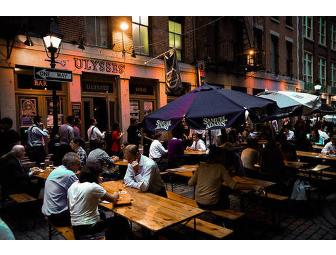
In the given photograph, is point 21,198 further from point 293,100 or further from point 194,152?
point 293,100

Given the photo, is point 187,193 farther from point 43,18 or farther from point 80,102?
point 43,18

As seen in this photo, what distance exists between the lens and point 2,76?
31.2 ft

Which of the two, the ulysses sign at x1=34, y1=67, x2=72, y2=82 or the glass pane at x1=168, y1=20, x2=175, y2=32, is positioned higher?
the glass pane at x1=168, y1=20, x2=175, y2=32

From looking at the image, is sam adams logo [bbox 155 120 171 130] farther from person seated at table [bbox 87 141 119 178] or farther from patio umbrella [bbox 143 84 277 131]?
person seated at table [bbox 87 141 119 178]

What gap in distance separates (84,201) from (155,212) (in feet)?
2.97

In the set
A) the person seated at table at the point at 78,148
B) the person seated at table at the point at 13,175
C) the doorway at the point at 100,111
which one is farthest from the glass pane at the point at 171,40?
the person seated at table at the point at 13,175

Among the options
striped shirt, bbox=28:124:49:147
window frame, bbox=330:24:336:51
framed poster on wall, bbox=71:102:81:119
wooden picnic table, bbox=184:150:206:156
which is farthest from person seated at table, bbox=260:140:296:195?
window frame, bbox=330:24:336:51

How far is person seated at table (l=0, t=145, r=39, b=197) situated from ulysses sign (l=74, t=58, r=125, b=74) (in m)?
5.82

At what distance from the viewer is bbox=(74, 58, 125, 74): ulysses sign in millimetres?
11539

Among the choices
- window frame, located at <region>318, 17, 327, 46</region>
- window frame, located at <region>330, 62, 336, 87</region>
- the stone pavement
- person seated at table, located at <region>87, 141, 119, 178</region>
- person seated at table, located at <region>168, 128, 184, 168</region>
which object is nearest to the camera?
the stone pavement

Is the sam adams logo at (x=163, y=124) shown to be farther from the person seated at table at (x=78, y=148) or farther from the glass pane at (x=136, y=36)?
the glass pane at (x=136, y=36)

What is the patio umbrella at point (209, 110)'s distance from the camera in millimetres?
4656

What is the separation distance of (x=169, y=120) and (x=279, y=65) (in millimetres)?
20751

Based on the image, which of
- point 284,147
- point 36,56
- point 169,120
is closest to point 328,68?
point 284,147
